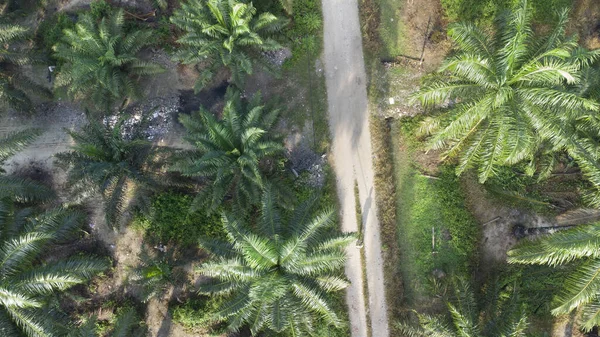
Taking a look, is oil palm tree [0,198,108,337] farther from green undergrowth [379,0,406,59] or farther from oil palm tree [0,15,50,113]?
green undergrowth [379,0,406,59]

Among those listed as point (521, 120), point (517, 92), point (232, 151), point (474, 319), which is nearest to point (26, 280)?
point (232, 151)

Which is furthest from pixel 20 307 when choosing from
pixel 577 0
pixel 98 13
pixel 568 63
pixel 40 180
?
pixel 577 0

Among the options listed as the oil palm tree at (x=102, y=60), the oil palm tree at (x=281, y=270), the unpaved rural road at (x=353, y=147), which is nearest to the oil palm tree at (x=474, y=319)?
the unpaved rural road at (x=353, y=147)

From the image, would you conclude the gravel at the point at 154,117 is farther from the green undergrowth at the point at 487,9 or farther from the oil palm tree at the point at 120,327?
the green undergrowth at the point at 487,9

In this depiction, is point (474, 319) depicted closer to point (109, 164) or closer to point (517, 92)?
point (517, 92)

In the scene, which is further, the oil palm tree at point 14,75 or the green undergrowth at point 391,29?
the green undergrowth at point 391,29
